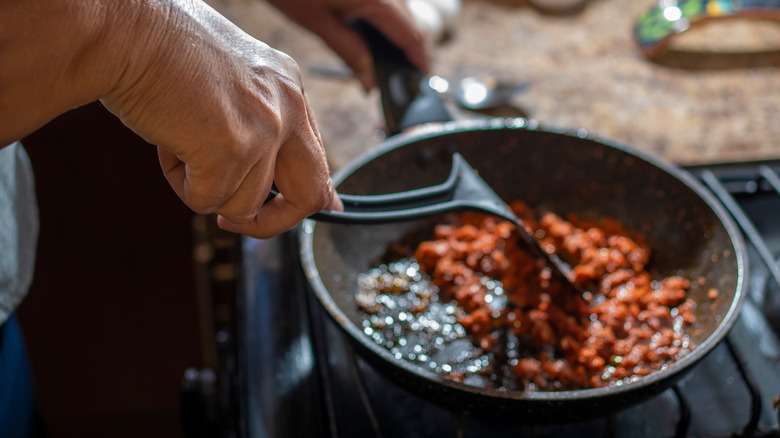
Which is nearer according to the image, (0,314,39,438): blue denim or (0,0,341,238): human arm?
(0,0,341,238): human arm

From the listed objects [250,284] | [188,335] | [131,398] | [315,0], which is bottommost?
[131,398]

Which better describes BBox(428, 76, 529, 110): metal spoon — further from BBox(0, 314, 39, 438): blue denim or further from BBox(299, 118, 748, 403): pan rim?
BBox(0, 314, 39, 438): blue denim

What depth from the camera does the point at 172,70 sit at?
0.45m

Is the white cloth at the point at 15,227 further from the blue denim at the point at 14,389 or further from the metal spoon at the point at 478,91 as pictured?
the metal spoon at the point at 478,91

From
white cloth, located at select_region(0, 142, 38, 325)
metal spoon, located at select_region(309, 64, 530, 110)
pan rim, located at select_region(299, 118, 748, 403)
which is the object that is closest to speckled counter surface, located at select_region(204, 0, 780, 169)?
metal spoon, located at select_region(309, 64, 530, 110)

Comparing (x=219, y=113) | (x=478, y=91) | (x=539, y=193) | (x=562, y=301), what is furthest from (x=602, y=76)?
(x=219, y=113)

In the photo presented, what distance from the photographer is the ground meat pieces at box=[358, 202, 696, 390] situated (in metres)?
0.80

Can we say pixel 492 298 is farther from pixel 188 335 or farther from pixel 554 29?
pixel 188 335

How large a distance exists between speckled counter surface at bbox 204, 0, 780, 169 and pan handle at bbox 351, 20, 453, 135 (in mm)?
179

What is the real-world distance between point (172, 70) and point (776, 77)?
137 centimetres

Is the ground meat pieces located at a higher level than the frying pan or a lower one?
lower

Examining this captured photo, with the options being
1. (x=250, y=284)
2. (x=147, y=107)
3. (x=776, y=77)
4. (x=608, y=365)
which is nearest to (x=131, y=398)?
(x=250, y=284)

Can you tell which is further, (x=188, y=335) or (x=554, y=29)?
(x=188, y=335)

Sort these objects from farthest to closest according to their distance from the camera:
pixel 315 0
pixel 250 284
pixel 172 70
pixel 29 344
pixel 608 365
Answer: pixel 29 344, pixel 315 0, pixel 250 284, pixel 608 365, pixel 172 70
